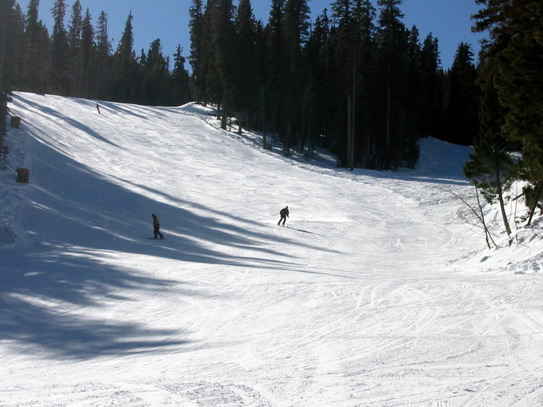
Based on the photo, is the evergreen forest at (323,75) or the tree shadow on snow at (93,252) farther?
the evergreen forest at (323,75)

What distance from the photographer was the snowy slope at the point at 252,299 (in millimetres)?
5473

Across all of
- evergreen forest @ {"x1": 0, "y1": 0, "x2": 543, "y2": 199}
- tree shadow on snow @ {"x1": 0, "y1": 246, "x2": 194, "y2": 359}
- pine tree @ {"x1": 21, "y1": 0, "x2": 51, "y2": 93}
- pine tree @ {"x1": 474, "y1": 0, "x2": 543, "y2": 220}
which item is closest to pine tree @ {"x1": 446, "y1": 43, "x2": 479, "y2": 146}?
evergreen forest @ {"x1": 0, "y1": 0, "x2": 543, "y2": 199}

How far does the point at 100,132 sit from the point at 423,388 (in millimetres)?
42366

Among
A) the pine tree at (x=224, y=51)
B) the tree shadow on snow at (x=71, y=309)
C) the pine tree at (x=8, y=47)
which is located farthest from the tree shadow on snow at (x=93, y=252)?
the pine tree at (x=224, y=51)

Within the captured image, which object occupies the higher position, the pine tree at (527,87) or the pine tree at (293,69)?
the pine tree at (293,69)

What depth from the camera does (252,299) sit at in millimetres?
10555

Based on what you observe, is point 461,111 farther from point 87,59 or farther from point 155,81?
point 87,59

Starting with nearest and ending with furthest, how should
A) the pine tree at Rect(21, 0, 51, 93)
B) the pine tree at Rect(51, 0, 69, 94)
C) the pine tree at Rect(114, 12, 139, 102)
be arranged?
1. the pine tree at Rect(21, 0, 51, 93)
2. the pine tree at Rect(51, 0, 69, 94)
3. the pine tree at Rect(114, 12, 139, 102)

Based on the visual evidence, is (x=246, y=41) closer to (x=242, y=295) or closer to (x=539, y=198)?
(x=539, y=198)

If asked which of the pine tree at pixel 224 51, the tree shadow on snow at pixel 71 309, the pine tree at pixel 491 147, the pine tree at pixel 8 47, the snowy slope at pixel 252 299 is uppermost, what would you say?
the pine tree at pixel 224 51

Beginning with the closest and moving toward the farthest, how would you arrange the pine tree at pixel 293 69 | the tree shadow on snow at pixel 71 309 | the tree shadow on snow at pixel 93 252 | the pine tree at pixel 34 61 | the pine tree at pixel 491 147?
the tree shadow on snow at pixel 71 309 → the tree shadow on snow at pixel 93 252 → the pine tree at pixel 491 147 → the pine tree at pixel 293 69 → the pine tree at pixel 34 61

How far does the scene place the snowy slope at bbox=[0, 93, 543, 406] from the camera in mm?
5473

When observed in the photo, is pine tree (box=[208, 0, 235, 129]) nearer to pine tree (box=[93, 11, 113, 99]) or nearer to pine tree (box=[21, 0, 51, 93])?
pine tree (box=[21, 0, 51, 93])

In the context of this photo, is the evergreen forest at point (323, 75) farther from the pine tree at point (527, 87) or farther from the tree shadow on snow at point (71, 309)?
the tree shadow on snow at point (71, 309)
